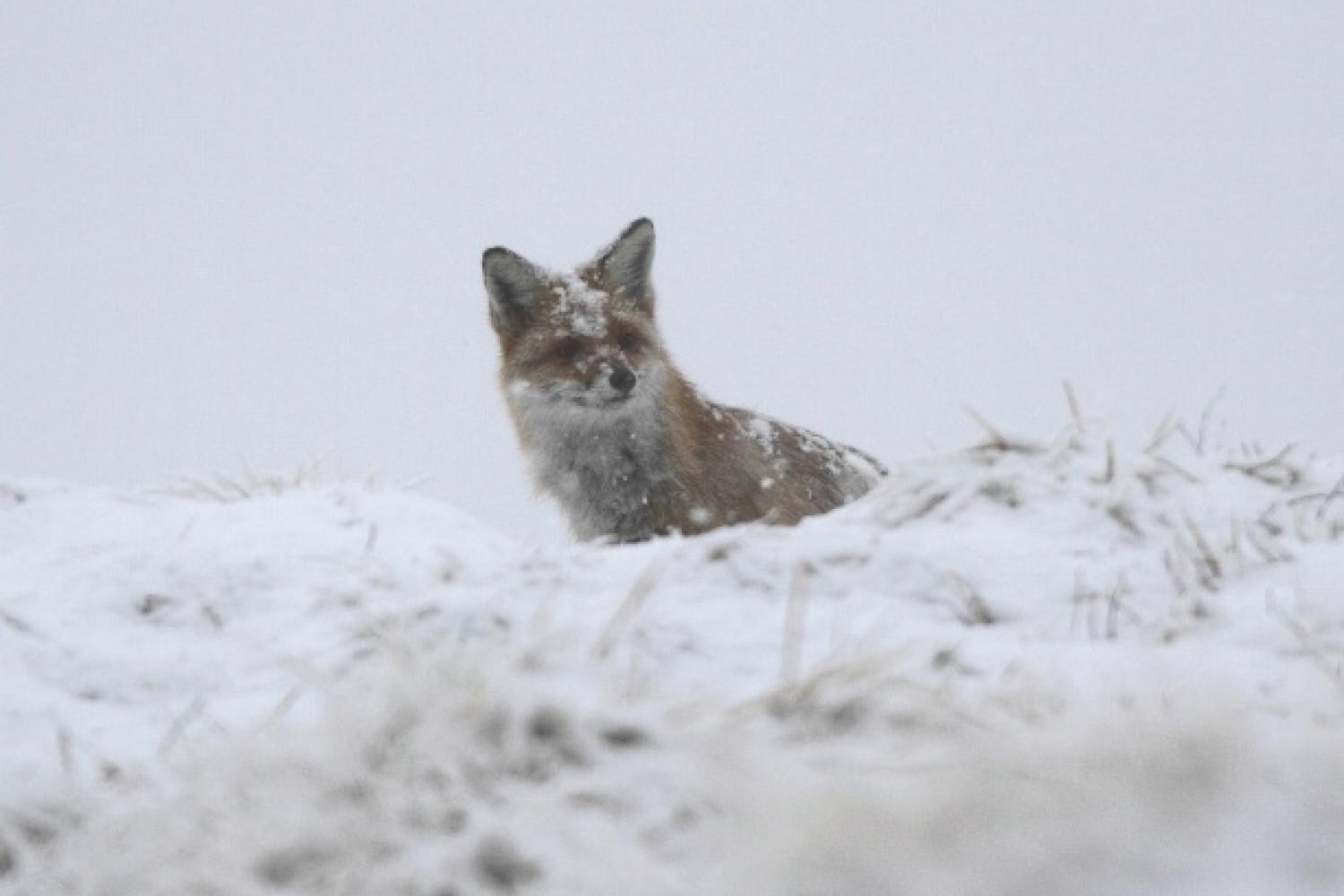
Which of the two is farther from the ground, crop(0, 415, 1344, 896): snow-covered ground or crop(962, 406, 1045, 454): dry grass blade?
crop(962, 406, 1045, 454): dry grass blade

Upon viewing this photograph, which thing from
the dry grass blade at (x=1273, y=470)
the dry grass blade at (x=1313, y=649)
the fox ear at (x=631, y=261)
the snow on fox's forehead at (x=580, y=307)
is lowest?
the dry grass blade at (x=1313, y=649)

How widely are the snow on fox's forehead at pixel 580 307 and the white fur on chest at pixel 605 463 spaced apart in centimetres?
50

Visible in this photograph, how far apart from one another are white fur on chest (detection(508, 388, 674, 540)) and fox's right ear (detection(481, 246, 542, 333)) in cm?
66

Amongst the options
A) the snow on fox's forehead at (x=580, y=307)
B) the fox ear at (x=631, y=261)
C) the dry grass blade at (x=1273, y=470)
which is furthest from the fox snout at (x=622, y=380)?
the dry grass blade at (x=1273, y=470)

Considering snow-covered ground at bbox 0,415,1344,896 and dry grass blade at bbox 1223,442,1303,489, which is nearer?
snow-covered ground at bbox 0,415,1344,896

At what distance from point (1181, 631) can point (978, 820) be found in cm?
104

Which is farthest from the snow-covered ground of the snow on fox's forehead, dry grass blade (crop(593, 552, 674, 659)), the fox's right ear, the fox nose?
the fox's right ear

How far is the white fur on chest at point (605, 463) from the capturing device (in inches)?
275

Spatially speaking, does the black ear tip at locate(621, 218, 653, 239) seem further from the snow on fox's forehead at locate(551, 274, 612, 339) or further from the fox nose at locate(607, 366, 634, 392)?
the fox nose at locate(607, 366, 634, 392)

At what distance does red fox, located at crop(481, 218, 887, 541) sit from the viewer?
6.98 m

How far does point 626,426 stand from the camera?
7188 mm

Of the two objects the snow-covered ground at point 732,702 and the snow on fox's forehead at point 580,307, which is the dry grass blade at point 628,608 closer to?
the snow-covered ground at point 732,702

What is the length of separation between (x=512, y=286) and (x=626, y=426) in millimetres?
1363

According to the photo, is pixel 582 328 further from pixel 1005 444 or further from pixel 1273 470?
pixel 1273 470
